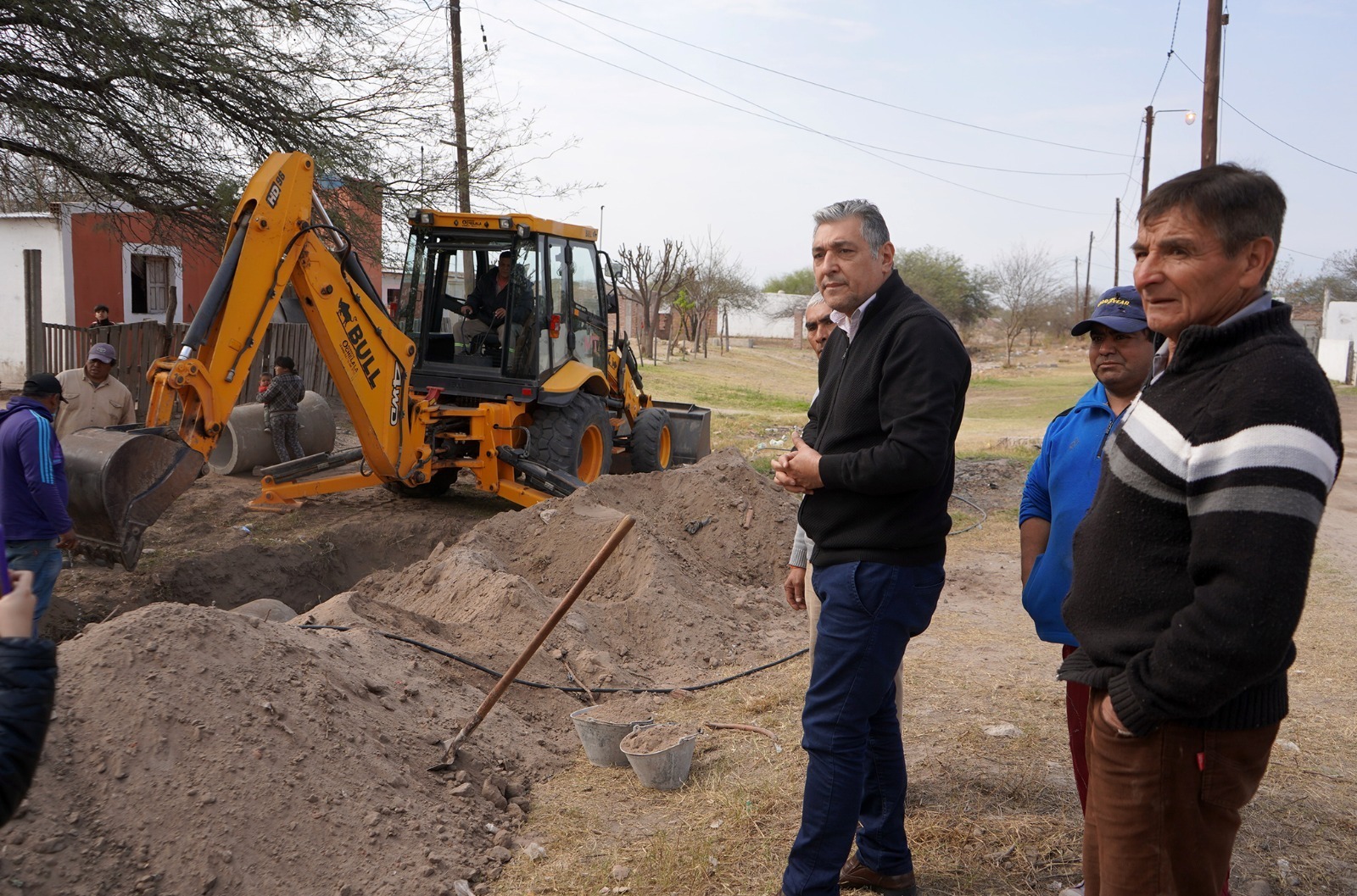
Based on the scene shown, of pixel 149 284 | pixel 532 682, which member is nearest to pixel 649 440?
pixel 532 682

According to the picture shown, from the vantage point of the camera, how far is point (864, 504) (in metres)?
2.93

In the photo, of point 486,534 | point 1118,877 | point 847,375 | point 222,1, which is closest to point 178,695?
point 847,375

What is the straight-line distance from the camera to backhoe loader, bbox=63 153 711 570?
703 cm

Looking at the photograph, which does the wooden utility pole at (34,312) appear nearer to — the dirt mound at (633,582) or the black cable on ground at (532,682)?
the dirt mound at (633,582)

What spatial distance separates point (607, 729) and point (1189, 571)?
10.3ft

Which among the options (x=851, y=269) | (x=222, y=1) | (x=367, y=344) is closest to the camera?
(x=851, y=269)

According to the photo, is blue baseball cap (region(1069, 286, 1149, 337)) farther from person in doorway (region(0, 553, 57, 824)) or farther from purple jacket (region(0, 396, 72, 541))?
purple jacket (region(0, 396, 72, 541))

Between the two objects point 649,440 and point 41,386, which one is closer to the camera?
point 41,386

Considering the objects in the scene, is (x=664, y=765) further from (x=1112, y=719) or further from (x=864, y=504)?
(x=1112, y=719)

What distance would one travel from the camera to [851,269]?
119 inches

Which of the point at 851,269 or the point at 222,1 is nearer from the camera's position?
the point at 851,269

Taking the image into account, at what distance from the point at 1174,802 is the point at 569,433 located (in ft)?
27.4

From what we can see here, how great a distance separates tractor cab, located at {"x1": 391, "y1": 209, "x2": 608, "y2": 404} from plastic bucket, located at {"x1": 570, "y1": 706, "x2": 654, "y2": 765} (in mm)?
5529

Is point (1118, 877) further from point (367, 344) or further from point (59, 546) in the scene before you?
point (367, 344)
